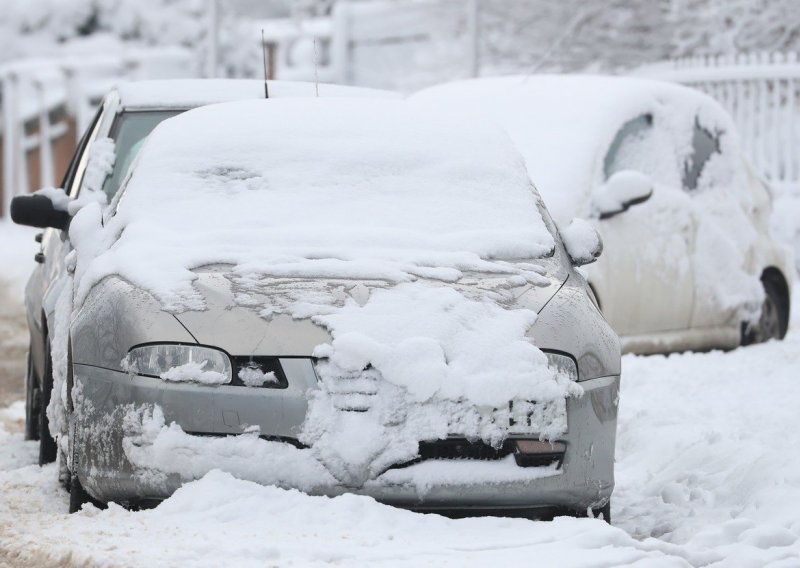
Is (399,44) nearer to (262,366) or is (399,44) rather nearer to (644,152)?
(644,152)

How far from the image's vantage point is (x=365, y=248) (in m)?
5.66

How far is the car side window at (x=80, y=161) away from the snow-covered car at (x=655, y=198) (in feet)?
7.36

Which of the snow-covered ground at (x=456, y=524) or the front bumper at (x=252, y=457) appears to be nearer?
the snow-covered ground at (x=456, y=524)

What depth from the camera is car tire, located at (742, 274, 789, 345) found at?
10.6 metres

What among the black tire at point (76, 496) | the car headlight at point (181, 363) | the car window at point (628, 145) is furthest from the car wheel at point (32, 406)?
the car window at point (628, 145)

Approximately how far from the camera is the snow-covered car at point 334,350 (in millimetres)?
4926

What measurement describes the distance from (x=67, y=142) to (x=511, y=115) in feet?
73.5

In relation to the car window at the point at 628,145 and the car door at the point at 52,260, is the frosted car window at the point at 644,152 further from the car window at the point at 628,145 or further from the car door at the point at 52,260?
the car door at the point at 52,260

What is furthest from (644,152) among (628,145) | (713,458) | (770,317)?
(713,458)

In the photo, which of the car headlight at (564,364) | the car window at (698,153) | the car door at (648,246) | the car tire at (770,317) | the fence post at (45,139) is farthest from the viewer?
the fence post at (45,139)

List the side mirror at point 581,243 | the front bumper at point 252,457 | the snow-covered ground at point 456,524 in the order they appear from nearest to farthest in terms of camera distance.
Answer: the snow-covered ground at point 456,524, the front bumper at point 252,457, the side mirror at point 581,243

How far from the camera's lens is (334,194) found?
606 centimetres

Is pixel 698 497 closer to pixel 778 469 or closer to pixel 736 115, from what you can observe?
pixel 778 469

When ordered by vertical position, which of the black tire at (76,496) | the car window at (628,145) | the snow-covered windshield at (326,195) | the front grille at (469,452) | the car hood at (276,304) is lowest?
the black tire at (76,496)
